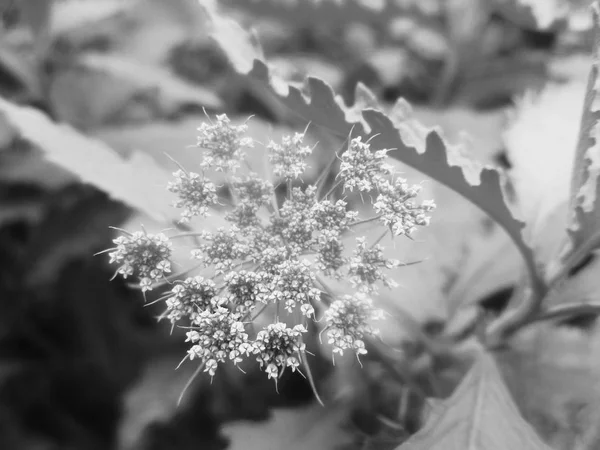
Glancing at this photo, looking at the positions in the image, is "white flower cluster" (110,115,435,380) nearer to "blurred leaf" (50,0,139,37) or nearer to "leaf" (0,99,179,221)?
"leaf" (0,99,179,221)

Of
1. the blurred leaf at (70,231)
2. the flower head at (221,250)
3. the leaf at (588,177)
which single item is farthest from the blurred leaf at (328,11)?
the flower head at (221,250)

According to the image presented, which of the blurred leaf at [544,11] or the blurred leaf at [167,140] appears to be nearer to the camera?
the blurred leaf at [544,11]

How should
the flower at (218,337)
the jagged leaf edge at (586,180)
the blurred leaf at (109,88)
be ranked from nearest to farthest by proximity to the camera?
the flower at (218,337), the jagged leaf edge at (586,180), the blurred leaf at (109,88)

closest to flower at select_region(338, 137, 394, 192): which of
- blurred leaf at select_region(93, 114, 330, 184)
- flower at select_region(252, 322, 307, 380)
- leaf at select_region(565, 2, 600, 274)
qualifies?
flower at select_region(252, 322, 307, 380)

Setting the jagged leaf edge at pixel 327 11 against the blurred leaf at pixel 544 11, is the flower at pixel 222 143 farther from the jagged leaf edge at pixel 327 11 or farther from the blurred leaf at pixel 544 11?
the jagged leaf edge at pixel 327 11

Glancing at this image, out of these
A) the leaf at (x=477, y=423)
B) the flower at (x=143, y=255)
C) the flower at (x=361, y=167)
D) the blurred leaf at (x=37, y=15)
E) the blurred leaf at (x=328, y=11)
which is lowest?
the leaf at (x=477, y=423)

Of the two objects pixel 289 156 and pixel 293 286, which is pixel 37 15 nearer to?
pixel 289 156

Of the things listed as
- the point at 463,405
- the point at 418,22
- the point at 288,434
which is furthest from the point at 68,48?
the point at 463,405

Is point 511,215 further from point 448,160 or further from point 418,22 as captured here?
point 418,22
